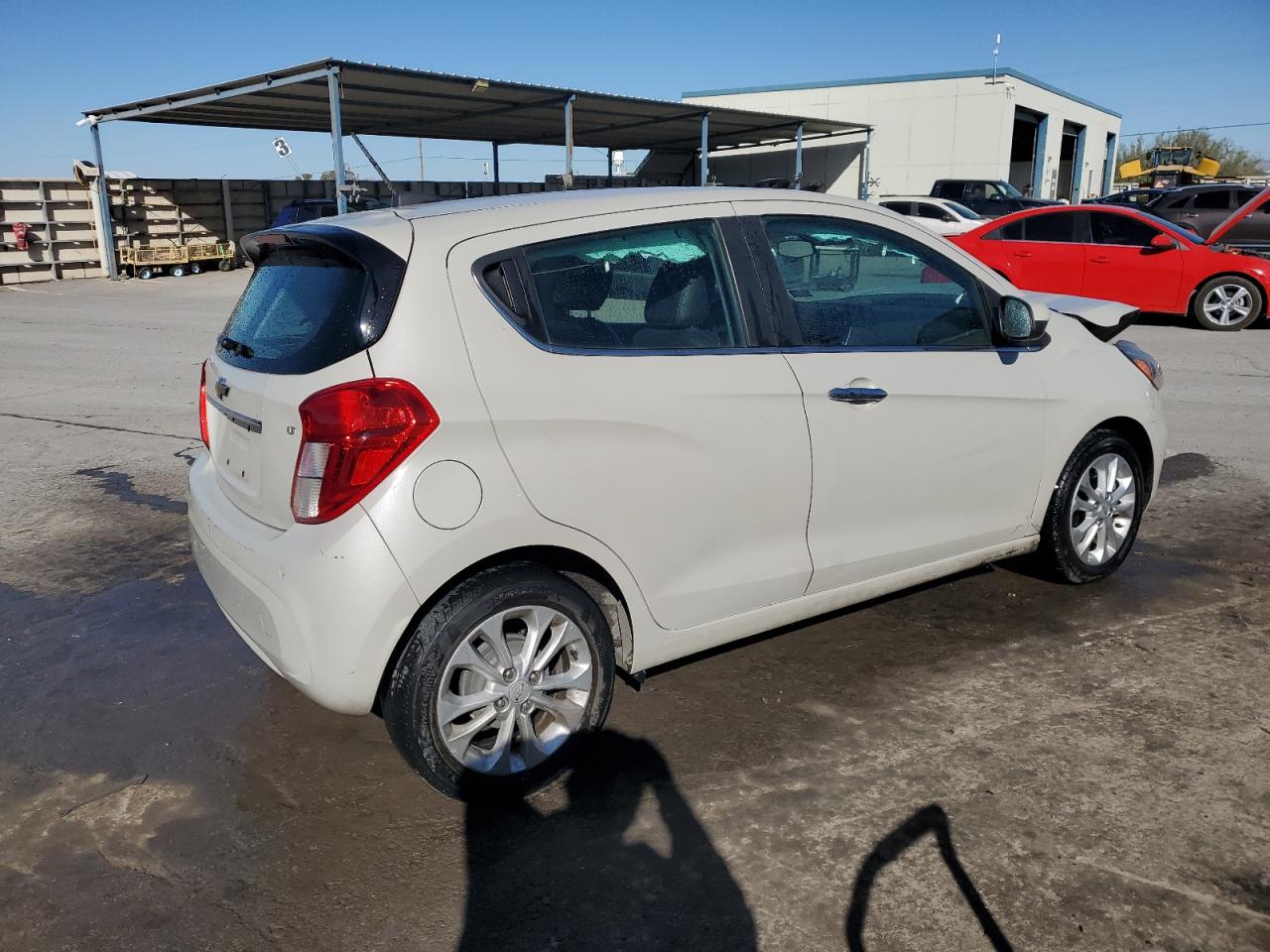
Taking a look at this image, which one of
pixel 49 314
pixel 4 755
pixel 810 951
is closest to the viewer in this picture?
pixel 810 951

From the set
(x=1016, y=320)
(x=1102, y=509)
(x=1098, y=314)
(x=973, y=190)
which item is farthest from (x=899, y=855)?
(x=973, y=190)

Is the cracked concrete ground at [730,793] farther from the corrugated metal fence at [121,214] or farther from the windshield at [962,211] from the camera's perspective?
the windshield at [962,211]

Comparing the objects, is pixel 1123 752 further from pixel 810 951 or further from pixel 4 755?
pixel 4 755

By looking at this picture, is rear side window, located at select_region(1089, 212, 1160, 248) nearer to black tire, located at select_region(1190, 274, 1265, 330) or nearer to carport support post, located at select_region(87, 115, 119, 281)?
black tire, located at select_region(1190, 274, 1265, 330)

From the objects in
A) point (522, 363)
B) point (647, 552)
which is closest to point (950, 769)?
point (647, 552)

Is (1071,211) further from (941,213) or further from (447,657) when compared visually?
(447,657)

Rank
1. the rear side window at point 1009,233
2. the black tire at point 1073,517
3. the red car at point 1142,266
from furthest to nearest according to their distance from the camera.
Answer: the rear side window at point 1009,233 < the red car at point 1142,266 < the black tire at point 1073,517

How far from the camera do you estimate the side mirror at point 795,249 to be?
3.56m

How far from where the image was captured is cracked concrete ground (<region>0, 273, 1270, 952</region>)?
257 centimetres

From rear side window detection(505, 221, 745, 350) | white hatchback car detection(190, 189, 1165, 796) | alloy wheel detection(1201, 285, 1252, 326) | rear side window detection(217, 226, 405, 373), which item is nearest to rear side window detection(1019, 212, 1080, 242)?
alloy wheel detection(1201, 285, 1252, 326)

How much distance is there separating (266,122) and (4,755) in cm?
2594

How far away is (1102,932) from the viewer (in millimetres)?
2469

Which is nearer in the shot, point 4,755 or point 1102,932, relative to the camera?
point 1102,932

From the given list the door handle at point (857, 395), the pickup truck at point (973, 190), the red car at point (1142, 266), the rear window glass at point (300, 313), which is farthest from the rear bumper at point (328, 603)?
the pickup truck at point (973, 190)
